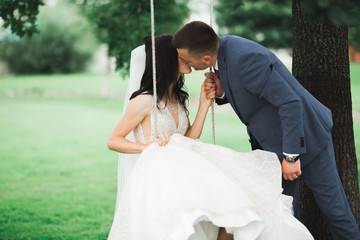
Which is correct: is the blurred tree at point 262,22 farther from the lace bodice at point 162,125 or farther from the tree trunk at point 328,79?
the lace bodice at point 162,125

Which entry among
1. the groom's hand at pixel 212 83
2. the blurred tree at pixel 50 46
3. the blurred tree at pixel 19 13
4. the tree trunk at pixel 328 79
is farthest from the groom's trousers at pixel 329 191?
the blurred tree at pixel 50 46

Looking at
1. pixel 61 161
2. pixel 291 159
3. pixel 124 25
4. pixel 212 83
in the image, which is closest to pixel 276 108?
pixel 291 159

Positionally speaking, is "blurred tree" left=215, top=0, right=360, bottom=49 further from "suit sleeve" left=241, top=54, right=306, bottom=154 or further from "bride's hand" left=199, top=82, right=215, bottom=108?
"suit sleeve" left=241, top=54, right=306, bottom=154

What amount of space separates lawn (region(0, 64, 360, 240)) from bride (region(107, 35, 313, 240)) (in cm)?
225

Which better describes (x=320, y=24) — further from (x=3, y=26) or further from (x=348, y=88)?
(x=3, y=26)

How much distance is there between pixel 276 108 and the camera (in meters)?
2.83

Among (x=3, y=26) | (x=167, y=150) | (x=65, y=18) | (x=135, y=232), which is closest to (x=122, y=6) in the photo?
Result: (x=3, y=26)

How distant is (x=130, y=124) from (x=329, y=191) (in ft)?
4.78

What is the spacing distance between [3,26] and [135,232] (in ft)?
10.3

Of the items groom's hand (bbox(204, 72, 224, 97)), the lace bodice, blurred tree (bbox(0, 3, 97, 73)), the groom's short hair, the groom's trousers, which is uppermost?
blurred tree (bbox(0, 3, 97, 73))

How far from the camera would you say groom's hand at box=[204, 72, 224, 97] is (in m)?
3.08

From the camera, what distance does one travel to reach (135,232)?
93.4 inches

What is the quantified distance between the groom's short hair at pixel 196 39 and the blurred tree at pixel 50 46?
32.7 meters

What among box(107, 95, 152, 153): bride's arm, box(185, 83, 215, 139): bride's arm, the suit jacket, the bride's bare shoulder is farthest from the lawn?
the suit jacket
